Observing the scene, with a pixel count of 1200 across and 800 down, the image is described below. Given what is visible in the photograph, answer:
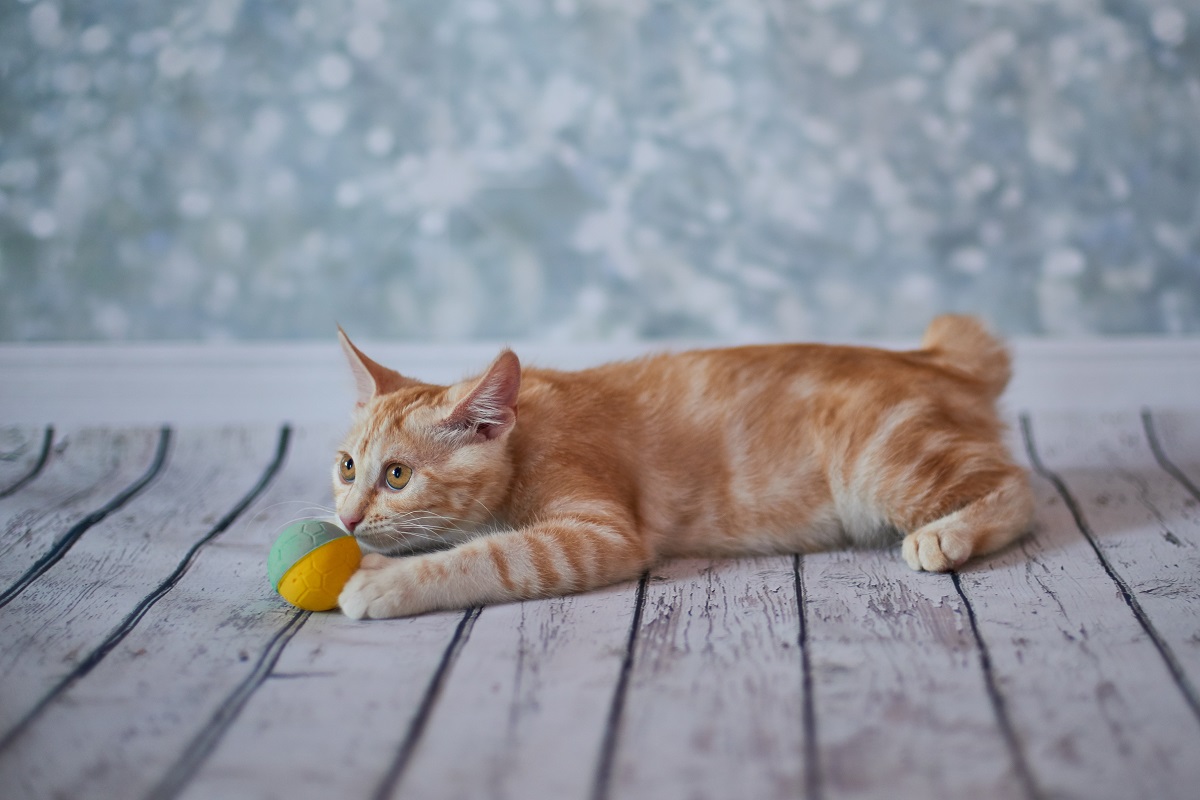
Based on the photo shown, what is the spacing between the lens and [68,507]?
2133 millimetres

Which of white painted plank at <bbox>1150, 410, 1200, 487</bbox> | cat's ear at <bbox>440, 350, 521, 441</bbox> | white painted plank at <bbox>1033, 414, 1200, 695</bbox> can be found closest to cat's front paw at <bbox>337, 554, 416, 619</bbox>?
cat's ear at <bbox>440, 350, 521, 441</bbox>

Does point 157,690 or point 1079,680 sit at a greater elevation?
point 1079,680

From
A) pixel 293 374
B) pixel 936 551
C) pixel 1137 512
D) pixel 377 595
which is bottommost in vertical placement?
pixel 377 595

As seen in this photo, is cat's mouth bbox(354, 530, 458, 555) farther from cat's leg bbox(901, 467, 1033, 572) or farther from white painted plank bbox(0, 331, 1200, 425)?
white painted plank bbox(0, 331, 1200, 425)

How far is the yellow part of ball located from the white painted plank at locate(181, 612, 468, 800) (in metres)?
0.03

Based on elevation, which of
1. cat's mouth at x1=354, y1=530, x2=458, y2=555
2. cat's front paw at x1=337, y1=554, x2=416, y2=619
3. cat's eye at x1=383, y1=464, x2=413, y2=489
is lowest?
cat's front paw at x1=337, y1=554, x2=416, y2=619

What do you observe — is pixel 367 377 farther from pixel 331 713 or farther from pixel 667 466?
pixel 331 713

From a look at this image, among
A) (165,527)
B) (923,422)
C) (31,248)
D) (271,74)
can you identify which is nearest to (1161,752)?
(923,422)

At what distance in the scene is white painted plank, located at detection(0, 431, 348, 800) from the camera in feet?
3.55

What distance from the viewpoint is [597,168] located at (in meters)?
2.73

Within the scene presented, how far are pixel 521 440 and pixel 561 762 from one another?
2.46ft

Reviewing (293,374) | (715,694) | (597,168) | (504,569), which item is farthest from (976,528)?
→ (293,374)

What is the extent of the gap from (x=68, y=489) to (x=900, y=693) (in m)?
1.90

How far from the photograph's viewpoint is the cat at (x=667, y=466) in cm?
160
